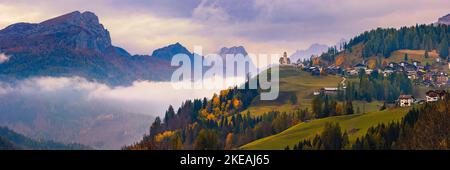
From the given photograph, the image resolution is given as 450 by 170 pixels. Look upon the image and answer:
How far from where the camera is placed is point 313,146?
168000 millimetres
